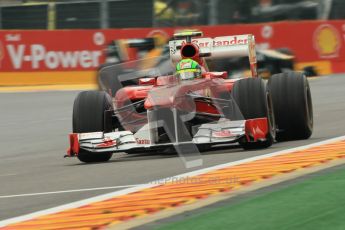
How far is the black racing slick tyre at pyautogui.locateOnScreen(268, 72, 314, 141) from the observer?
12.7 metres

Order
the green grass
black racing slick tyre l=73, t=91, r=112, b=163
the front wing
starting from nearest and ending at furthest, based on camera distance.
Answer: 1. the green grass
2. the front wing
3. black racing slick tyre l=73, t=91, r=112, b=163

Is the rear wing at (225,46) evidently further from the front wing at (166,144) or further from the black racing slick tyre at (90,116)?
the front wing at (166,144)

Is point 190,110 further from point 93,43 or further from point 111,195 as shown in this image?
point 93,43

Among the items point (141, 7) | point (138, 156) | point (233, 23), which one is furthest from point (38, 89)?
point (138, 156)

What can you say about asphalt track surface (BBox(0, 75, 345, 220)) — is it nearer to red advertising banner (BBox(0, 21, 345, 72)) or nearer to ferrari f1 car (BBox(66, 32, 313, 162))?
ferrari f1 car (BBox(66, 32, 313, 162))

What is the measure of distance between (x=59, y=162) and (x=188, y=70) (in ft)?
6.83

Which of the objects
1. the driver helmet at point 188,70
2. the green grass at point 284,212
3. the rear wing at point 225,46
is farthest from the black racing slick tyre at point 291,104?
the green grass at point 284,212

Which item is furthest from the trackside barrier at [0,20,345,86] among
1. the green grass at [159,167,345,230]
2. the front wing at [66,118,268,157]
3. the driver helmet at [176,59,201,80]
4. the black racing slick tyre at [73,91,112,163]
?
the green grass at [159,167,345,230]

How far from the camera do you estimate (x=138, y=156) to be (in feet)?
42.0

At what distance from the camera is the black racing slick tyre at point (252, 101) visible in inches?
457

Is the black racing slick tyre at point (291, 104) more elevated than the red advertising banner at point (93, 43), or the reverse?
the red advertising banner at point (93, 43)

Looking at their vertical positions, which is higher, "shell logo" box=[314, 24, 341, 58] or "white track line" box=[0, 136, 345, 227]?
"shell logo" box=[314, 24, 341, 58]

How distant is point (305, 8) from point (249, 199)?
21.3m

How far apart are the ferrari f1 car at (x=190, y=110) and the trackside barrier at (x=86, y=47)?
47.6 ft
